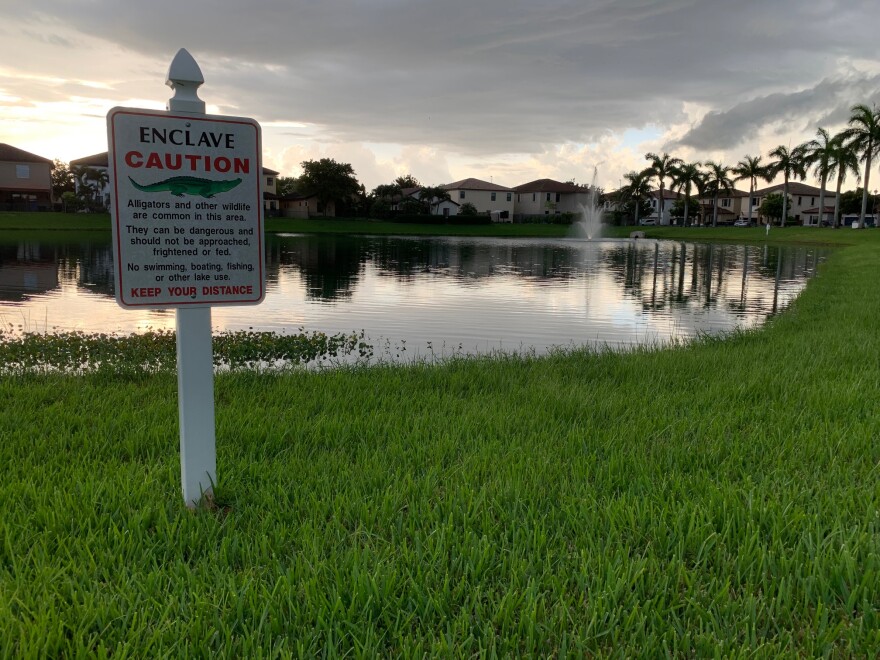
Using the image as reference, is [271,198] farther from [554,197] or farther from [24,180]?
[554,197]

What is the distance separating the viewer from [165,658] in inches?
102

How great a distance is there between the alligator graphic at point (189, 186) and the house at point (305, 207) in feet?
310

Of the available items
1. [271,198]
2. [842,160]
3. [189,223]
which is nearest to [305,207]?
[271,198]

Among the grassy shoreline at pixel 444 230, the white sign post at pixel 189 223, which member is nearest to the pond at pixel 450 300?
the white sign post at pixel 189 223

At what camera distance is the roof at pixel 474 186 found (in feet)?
392

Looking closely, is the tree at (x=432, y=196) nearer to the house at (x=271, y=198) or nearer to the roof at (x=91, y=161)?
the house at (x=271, y=198)

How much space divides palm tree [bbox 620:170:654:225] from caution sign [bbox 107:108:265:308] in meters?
102

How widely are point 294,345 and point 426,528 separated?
7.79 meters

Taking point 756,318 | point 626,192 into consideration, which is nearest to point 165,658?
point 756,318

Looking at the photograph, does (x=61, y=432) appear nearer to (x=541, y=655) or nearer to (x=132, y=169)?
(x=132, y=169)

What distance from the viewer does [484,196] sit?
121 meters

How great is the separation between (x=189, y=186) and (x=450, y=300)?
16439 millimetres

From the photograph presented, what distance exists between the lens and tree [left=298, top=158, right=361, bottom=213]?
307 ft

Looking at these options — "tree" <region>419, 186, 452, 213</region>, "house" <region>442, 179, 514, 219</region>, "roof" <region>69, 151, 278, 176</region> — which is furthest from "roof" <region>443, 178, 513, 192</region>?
"roof" <region>69, 151, 278, 176</region>
